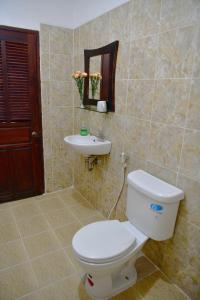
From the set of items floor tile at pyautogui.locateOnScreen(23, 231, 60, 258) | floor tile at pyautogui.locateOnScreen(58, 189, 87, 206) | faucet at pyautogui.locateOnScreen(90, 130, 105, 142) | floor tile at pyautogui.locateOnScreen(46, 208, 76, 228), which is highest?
faucet at pyautogui.locateOnScreen(90, 130, 105, 142)

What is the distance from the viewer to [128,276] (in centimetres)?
162

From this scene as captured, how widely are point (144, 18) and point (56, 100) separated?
1.43m

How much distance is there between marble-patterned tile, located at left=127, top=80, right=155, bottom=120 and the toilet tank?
20.1 inches

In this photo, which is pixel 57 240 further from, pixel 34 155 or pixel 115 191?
pixel 34 155

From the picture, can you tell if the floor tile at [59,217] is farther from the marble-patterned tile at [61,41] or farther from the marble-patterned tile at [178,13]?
the marble-patterned tile at [178,13]

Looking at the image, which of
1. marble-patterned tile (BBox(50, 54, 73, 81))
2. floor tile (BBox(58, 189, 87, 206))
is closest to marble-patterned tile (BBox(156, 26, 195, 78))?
marble-patterned tile (BBox(50, 54, 73, 81))

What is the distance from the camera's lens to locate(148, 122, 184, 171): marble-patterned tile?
4.65 ft

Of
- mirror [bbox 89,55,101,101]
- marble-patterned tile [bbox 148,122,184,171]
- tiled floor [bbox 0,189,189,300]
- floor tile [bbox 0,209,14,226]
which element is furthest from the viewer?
floor tile [bbox 0,209,14,226]

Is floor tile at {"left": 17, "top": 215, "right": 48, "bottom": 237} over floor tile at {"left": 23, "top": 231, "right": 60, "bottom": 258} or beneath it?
over

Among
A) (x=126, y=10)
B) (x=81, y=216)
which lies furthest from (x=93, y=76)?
(x=81, y=216)

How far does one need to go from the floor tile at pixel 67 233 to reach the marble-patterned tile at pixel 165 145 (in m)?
1.15

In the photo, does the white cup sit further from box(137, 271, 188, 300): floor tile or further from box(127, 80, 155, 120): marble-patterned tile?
box(137, 271, 188, 300): floor tile

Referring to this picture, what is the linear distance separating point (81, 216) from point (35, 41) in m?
2.06

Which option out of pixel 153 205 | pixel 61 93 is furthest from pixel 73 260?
pixel 61 93
